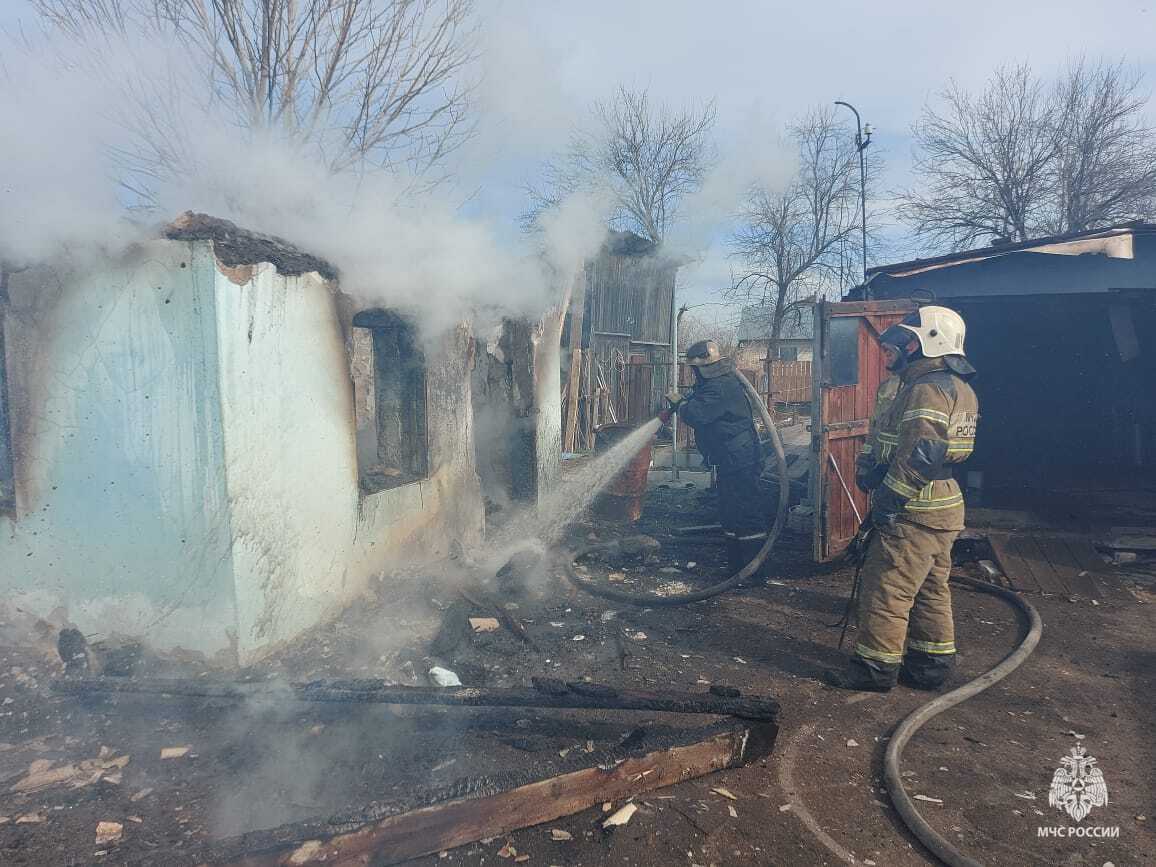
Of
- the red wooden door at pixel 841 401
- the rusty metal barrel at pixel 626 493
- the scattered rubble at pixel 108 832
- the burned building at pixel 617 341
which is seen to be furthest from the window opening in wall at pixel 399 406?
the burned building at pixel 617 341

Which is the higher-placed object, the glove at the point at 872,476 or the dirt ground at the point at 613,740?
the glove at the point at 872,476

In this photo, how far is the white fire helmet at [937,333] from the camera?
4.21 m

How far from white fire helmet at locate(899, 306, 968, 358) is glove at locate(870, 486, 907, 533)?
0.88m

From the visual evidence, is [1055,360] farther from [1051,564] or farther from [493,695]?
[493,695]

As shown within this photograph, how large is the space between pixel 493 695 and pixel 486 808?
2.40 ft

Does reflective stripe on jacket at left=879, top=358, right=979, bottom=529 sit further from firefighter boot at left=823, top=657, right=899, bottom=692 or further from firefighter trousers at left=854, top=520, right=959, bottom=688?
firefighter boot at left=823, top=657, right=899, bottom=692

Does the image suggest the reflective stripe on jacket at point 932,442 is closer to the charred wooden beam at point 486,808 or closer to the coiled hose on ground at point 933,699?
the coiled hose on ground at point 933,699

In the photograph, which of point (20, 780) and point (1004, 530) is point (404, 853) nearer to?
point (20, 780)

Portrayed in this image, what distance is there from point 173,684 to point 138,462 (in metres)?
1.33

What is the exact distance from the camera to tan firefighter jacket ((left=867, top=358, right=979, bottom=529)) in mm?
4059

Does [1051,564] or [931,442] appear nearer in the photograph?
[931,442]

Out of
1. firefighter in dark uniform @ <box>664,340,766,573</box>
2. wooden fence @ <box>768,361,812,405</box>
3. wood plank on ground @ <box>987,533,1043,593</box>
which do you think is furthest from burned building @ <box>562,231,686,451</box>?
wood plank on ground @ <box>987,533,1043,593</box>

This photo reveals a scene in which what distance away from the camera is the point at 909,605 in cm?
405

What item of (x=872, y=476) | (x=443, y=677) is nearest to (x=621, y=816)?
(x=443, y=677)
